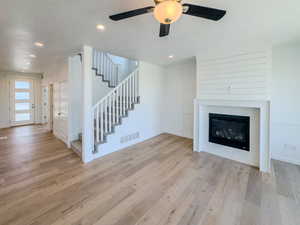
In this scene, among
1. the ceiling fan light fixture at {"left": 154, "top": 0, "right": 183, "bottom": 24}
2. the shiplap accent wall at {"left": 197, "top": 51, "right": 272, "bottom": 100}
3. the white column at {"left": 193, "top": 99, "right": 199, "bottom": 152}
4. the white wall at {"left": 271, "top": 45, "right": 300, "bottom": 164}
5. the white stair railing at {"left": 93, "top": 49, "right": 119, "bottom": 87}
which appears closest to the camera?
Result: the ceiling fan light fixture at {"left": 154, "top": 0, "right": 183, "bottom": 24}

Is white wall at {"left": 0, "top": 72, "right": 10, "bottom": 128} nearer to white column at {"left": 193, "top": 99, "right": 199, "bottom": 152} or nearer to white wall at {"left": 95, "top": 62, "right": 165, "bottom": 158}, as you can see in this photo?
white wall at {"left": 95, "top": 62, "right": 165, "bottom": 158}

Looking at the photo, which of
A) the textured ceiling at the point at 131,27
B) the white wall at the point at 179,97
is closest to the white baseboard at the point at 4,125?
the textured ceiling at the point at 131,27

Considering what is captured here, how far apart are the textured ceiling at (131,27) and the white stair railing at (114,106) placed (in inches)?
40.5

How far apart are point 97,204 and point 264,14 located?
3507 millimetres

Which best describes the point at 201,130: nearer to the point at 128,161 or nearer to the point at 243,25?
the point at 128,161

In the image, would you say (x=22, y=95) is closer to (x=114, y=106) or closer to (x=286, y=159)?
(x=114, y=106)

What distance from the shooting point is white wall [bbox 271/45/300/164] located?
307 cm

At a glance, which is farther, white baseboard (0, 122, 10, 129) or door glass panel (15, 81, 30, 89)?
door glass panel (15, 81, 30, 89)

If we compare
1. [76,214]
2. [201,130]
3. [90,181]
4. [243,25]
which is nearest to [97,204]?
[76,214]

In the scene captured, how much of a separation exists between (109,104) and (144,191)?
7.54 ft

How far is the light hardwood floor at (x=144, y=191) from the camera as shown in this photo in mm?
1777

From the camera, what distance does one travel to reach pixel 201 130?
3854 mm

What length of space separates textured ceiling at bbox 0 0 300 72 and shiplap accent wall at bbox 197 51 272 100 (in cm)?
33

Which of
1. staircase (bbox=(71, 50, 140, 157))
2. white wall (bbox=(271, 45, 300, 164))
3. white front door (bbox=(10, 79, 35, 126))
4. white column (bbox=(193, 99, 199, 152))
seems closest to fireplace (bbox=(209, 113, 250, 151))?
white column (bbox=(193, 99, 199, 152))
